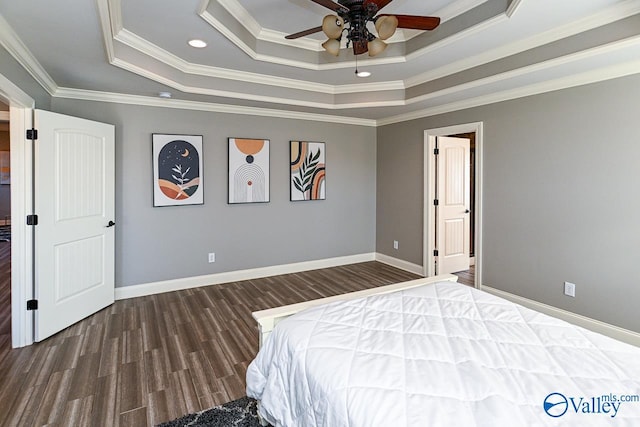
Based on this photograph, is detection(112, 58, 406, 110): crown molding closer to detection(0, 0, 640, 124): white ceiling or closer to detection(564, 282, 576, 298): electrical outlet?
detection(0, 0, 640, 124): white ceiling

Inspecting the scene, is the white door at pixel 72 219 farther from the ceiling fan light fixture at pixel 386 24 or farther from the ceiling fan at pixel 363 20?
the ceiling fan light fixture at pixel 386 24

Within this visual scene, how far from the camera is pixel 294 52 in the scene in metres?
3.47

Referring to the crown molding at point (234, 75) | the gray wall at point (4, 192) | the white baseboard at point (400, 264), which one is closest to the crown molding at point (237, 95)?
the crown molding at point (234, 75)

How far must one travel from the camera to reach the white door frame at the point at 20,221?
108 inches

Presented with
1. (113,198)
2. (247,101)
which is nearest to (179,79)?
(247,101)

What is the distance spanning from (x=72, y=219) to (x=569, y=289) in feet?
15.8

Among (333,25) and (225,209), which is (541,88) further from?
(225,209)

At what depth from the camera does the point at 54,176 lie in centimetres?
297

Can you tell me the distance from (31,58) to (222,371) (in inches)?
113

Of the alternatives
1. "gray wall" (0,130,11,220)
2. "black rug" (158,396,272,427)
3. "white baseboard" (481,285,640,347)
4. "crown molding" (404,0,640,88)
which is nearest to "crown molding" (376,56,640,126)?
"crown molding" (404,0,640,88)

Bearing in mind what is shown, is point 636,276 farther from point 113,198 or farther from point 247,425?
point 113,198

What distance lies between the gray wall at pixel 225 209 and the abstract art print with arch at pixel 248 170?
0.10 m

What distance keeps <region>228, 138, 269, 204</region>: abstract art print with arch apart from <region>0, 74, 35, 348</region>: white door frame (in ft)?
6.88

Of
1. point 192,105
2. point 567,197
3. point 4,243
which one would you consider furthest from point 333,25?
point 4,243
